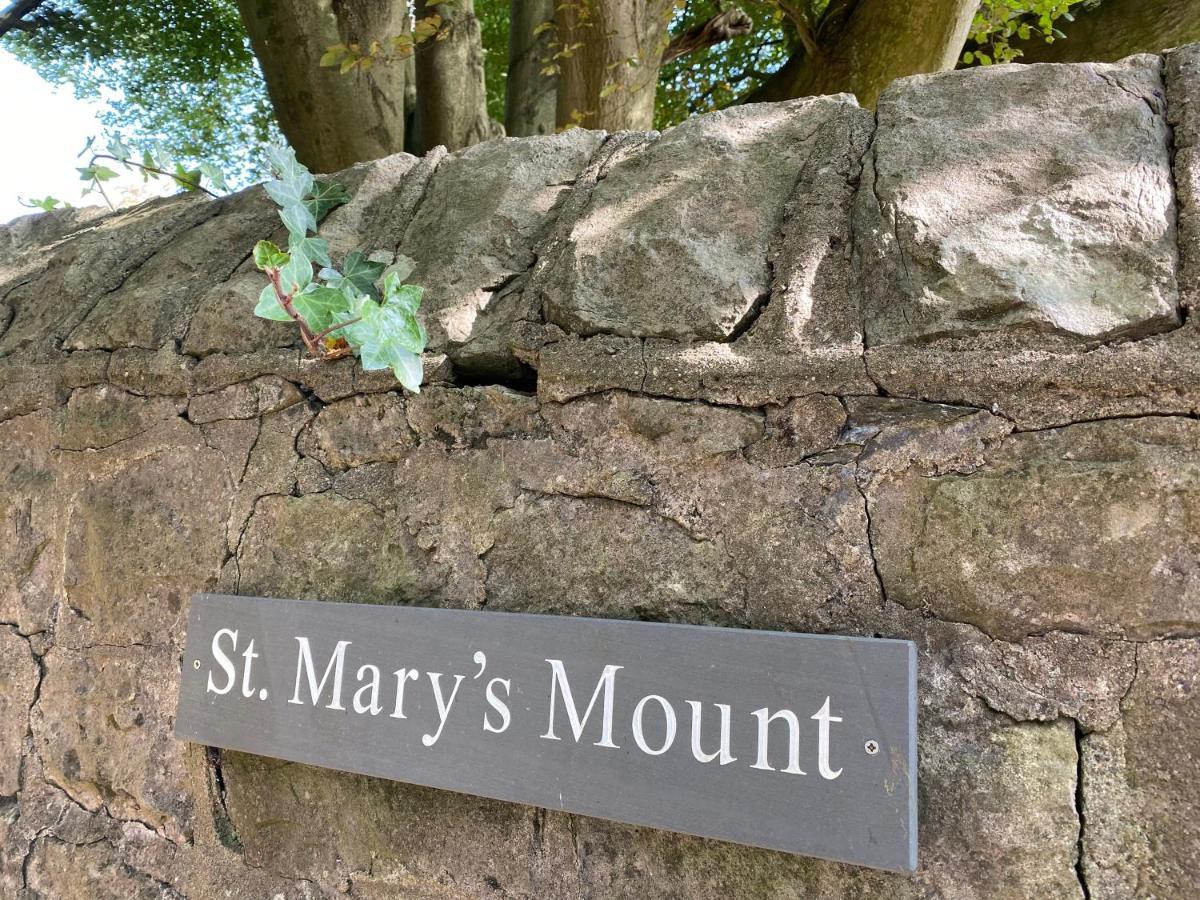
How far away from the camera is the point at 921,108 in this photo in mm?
1149

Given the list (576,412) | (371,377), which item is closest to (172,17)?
(371,377)

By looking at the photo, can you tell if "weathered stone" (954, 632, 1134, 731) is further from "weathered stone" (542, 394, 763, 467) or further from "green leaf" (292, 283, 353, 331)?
"green leaf" (292, 283, 353, 331)

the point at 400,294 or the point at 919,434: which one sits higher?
the point at 400,294

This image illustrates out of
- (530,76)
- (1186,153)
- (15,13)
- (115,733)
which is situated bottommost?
(115,733)

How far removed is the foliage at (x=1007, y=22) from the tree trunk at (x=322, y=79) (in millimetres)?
1847

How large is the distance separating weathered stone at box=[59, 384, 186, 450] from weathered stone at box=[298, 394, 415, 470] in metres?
0.28

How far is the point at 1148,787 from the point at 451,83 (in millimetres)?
2809

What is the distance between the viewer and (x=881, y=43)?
93.1 inches

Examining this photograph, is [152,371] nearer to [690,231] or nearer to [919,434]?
[690,231]

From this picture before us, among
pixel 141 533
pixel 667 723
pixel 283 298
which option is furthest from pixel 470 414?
pixel 141 533

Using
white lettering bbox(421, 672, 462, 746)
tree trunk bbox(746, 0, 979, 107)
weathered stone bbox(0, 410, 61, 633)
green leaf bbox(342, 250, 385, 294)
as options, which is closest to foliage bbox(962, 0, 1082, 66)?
tree trunk bbox(746, 0, 979, 107)

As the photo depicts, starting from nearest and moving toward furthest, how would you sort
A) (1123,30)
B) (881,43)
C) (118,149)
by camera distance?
(118,149) < (881,43) < (1123,30)

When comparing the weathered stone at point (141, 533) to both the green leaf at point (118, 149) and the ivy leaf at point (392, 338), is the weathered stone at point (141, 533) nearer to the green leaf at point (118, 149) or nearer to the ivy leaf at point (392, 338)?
the ivy leaf at point (392, 338)

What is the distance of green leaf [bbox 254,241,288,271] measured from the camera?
1.08 metres
